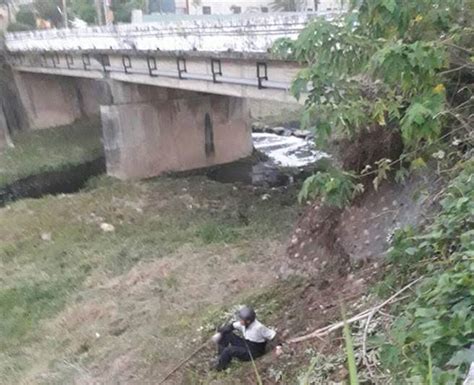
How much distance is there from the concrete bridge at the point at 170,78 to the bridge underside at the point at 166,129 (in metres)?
0.04

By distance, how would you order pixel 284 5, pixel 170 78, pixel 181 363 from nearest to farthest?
pixel 181 363 → pixel 170 78 → pixel 284 5

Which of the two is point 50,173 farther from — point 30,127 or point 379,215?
point 379,215

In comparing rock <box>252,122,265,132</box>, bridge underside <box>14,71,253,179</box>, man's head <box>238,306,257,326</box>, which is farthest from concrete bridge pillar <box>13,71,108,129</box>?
man's head <box>238,306,257,326</box>

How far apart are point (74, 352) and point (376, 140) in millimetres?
5035

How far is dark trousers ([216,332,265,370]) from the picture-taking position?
5.30m

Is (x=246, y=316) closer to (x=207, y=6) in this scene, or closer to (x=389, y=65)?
(x=389, y=65)

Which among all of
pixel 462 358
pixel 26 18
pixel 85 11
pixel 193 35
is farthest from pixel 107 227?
pixel 26 18

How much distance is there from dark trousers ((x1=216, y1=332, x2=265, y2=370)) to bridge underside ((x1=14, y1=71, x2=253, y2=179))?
1368 cm

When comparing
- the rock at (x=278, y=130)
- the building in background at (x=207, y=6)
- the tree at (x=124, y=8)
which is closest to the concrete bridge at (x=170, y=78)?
the rock at (x=278, y=130)

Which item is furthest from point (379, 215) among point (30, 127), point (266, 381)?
point (30, 127)

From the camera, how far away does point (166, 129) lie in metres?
19.3

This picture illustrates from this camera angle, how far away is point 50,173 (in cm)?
2173

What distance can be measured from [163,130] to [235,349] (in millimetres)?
14633

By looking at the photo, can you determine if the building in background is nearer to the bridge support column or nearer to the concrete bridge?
the concrete bridge
